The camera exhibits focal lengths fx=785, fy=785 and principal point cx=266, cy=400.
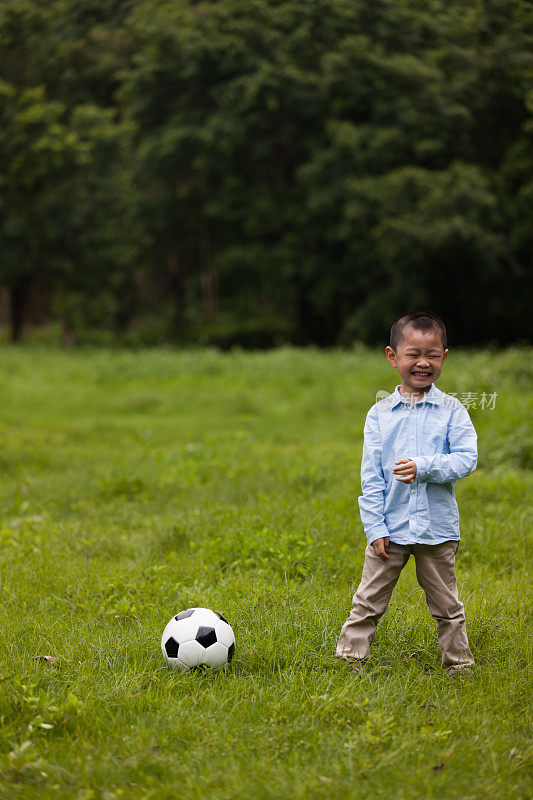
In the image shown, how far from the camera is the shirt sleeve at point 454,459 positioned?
368cm

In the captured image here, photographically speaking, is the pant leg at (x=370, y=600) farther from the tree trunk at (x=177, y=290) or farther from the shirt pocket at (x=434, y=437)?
the tree trunk at (x=177, y=290)

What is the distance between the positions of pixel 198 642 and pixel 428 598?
115 cm

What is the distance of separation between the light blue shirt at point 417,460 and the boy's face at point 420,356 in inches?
4.3

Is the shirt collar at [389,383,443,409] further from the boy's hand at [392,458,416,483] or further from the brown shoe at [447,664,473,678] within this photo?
the brown shoe at [447,664,473,678]

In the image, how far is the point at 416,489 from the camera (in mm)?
3791

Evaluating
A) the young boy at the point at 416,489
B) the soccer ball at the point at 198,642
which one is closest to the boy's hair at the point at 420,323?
the young boy at the point at 416,489

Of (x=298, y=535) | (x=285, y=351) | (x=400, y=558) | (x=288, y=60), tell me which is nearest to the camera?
(x=400, y=558)

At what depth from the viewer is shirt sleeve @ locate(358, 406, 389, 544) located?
3756mm

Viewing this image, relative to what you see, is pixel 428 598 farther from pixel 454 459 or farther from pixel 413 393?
pixel 413 393

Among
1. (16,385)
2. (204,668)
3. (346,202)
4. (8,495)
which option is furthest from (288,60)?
(204,668)

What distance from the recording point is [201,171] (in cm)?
2969

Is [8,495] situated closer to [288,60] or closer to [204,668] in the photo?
[204,668]

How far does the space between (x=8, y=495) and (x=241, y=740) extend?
5269 mm

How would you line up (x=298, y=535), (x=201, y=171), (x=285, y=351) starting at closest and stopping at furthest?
(x=298, y=535)
(x=285, y=351)
(x=201, y=171)
